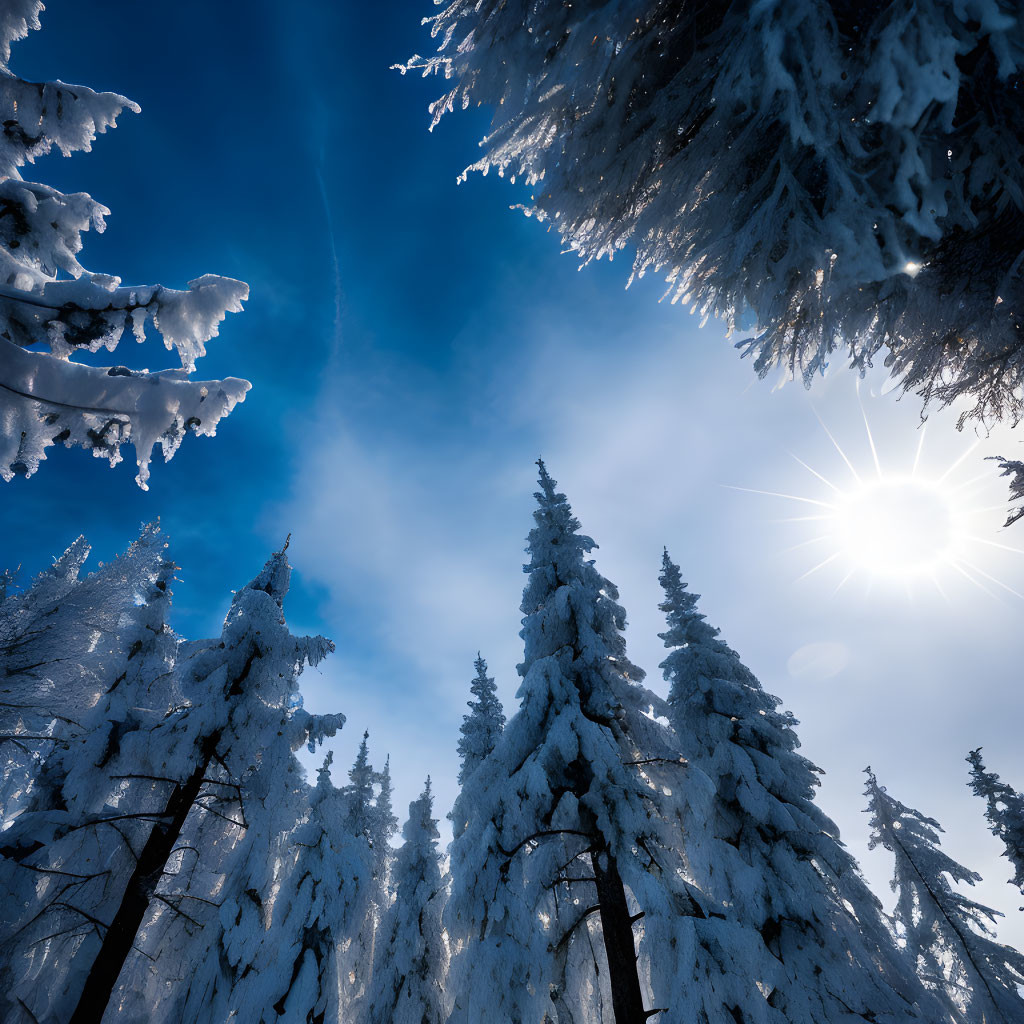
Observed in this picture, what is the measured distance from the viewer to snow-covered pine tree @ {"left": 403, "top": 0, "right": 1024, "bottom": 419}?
2.56 meters

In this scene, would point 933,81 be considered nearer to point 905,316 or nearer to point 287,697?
point 905,316

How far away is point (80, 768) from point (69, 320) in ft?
35.9

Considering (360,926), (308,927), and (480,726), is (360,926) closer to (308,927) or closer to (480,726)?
(308,927)

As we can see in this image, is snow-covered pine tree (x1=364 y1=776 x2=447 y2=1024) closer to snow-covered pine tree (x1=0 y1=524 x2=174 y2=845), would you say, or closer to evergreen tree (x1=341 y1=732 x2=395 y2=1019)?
evergreen tree (x1=341 y1=732 x2=395 y2=1019)

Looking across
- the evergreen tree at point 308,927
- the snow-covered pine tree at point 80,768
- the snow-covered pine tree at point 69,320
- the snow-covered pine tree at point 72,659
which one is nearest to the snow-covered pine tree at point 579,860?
the evergreen tree at point 308,927

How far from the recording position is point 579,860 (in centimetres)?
872

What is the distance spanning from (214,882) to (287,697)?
5.13m

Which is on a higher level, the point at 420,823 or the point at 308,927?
the point at 420,823

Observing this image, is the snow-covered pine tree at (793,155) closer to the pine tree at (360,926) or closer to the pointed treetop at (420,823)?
the pine tree at (360,926)

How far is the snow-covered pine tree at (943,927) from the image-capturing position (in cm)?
1407

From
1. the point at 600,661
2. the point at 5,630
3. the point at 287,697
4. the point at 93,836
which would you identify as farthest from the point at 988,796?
the point at 5,630

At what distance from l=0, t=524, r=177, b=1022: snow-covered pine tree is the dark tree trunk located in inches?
20.9

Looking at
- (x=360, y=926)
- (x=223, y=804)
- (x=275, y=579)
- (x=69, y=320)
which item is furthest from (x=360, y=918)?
(x=69, y=320)

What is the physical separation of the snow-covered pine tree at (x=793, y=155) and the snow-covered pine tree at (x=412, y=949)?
55.4 feet
